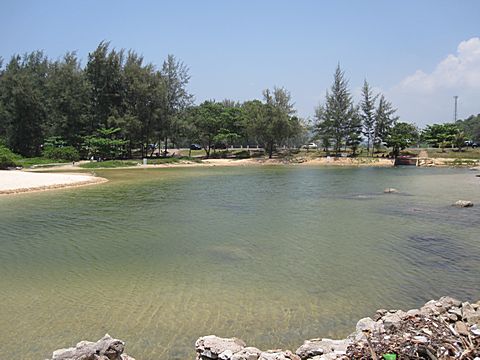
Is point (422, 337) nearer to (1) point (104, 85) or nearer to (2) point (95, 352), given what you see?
(2) point (95, 352)

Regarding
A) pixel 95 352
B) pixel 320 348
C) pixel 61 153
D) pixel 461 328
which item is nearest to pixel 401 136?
pixel 61 153

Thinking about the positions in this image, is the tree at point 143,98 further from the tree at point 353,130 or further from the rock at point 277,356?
the rock at point 277,356

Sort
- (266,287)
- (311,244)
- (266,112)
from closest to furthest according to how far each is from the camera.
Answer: (266,287) → (311,244) → (266,112)

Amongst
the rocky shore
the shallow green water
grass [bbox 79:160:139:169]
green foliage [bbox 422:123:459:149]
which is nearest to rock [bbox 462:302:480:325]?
the rocky shore

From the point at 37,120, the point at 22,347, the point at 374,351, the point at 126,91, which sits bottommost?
the point at 22,347

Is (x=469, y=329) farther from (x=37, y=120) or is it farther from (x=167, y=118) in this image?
(x=37, y=120)

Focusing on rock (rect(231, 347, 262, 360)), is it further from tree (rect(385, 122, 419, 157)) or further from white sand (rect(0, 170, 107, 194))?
tree (rect(385, 122, 419, 157))

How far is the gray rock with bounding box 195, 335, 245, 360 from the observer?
5133mm

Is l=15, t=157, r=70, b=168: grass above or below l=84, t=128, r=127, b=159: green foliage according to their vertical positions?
below

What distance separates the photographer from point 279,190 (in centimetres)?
2708

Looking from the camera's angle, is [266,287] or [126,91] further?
[126,91]

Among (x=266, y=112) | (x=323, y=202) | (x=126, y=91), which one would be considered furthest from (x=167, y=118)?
(x=323, y=202)

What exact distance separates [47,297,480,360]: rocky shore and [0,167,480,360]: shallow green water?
0.82m

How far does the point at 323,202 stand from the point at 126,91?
153 ft
